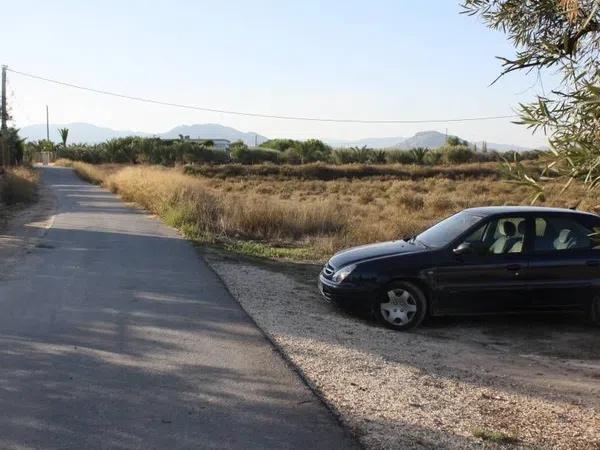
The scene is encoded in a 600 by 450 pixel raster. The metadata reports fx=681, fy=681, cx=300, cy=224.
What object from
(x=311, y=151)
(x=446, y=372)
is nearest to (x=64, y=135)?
(x=311, y=151)

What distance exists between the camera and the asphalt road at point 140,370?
14.8 feet

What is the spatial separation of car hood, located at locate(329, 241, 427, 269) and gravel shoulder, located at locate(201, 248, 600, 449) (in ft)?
2.18

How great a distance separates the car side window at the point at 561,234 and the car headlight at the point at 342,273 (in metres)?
2.19

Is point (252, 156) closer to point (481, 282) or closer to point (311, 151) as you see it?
point (311, 151)

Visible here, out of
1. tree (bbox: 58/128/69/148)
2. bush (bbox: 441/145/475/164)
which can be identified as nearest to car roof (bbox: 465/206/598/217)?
bush (bbox: 441/145/475/164)

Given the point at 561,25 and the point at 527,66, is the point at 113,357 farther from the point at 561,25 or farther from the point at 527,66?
the point at 561,25

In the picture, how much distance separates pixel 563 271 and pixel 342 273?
2573 mm

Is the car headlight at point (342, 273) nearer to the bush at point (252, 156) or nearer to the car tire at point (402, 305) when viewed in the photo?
the car tire at point (402, 305)

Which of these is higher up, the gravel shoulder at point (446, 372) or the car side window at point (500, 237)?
the car side window at point (500, 237)

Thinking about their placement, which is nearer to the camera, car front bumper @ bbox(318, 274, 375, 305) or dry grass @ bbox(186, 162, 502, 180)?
car front bumper @ bbox(318, 274, 375, 305)

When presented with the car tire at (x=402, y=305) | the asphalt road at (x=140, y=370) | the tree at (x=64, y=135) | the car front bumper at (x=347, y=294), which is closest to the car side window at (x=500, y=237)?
the car tire at (x=402, y=305)

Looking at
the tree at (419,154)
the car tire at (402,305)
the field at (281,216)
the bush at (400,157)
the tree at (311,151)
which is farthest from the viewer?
the tree at (311,151)

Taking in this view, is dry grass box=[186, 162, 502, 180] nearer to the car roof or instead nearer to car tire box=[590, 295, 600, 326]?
the car roof

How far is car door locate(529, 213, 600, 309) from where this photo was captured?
791 cm
